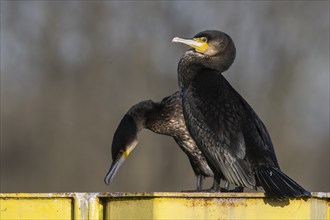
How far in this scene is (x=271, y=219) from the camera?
492cm

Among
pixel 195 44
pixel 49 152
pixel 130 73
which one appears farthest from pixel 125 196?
pixel 130 73

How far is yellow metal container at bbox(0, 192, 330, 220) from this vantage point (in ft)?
15.9

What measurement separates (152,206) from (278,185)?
3.06 feet

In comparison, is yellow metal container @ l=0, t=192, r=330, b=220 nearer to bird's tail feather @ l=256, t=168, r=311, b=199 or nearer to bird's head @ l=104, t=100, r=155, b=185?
bird's tail feather @ l=256, t=168, r=311, b=199

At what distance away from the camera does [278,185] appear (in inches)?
220

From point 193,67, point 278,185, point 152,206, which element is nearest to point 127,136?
point 193,67

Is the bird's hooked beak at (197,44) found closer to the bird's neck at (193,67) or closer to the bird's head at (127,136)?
the bird's neck at (193,67)

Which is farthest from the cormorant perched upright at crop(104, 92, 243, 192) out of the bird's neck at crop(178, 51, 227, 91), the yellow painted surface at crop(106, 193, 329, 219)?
the yellow painted surface at crop(106, 193, 329, 219)

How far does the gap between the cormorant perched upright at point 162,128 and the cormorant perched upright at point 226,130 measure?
27.2 inches

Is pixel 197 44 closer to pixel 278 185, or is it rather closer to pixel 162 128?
pixel 162 128

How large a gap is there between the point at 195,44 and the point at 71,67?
12.2 metres

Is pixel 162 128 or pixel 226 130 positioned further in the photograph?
pixel 162 128

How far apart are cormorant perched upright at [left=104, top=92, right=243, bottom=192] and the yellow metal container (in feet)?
9.42

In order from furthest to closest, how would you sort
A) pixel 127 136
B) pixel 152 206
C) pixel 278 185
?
pixel 127 136 < pixel 278 185 < pixel 152 206
